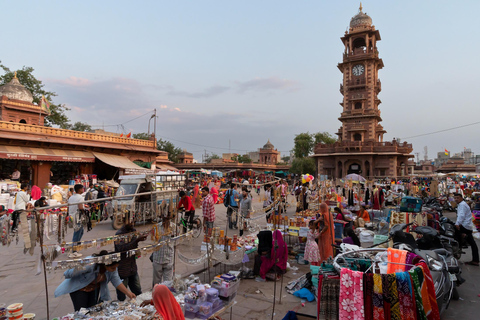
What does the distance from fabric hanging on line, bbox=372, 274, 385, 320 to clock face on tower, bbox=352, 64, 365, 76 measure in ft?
115

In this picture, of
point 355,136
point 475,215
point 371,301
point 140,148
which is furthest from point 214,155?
point 371,301

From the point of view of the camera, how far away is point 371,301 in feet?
9.67

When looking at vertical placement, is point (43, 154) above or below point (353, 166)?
above

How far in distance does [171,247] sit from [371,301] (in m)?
2.90

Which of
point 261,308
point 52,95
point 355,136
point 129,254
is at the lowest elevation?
point 261,308

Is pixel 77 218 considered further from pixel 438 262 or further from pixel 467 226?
pixel 467 226

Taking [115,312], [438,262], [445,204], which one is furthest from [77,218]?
[445,204]

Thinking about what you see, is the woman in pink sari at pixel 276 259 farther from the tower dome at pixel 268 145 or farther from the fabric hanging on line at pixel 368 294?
the tower dome at pixel 268 145

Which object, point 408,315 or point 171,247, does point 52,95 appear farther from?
point 408,315

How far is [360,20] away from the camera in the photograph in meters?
34.6

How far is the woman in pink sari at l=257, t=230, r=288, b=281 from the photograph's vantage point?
5832 mm

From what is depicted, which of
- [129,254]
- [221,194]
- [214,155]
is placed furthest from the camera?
[214,155]

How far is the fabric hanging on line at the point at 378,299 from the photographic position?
9.46 ft

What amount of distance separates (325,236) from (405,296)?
10.4ft
